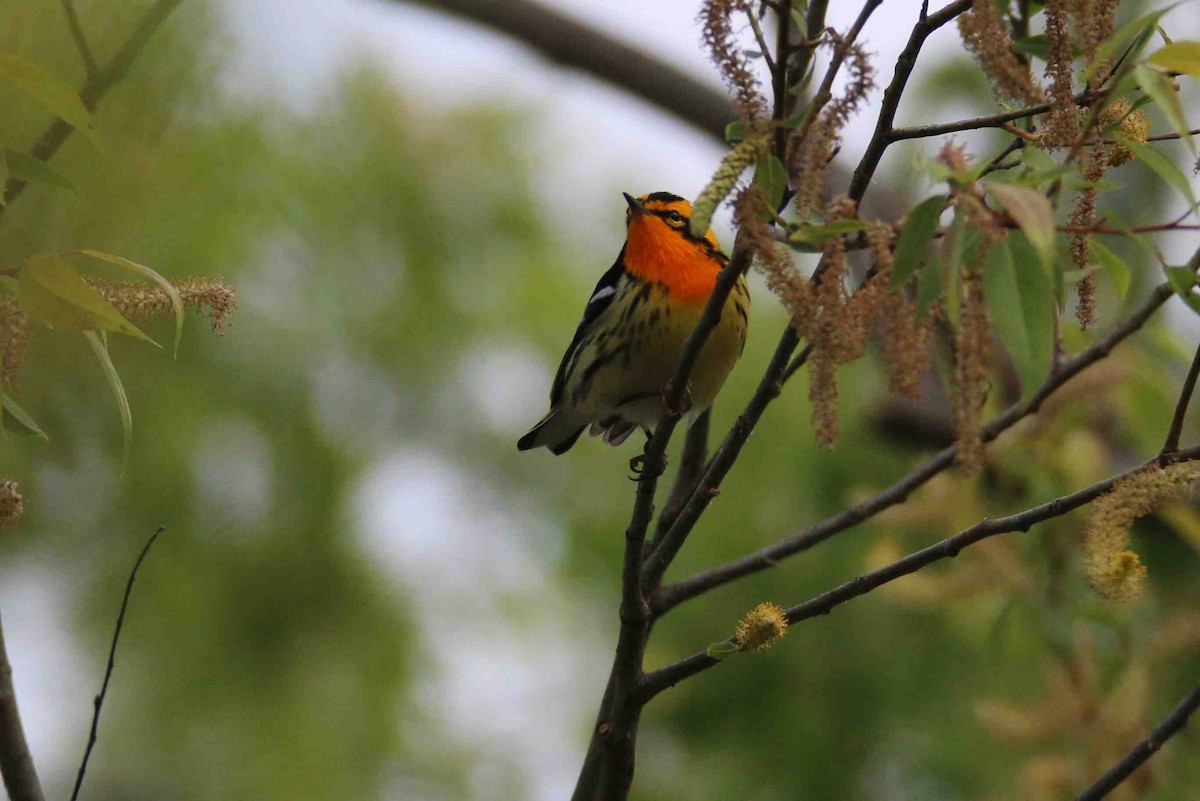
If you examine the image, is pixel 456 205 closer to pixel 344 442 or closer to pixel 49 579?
pixel 344 442

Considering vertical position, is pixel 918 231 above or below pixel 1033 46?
below

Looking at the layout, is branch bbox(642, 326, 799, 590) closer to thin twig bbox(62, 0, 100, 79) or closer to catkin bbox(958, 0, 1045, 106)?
catkin bbox(958, 0, 1045, 106)

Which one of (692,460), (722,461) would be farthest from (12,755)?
(692,460)

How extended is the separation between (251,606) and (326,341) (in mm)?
1330

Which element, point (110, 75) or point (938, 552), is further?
point (938, 552)

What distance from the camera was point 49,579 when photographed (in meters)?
5.65

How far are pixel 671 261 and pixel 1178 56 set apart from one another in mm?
2395

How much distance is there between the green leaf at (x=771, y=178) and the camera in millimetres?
1804

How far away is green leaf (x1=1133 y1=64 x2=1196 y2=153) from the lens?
150cm

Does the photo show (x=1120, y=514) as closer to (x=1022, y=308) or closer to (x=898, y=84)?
(x=1022, y=308)

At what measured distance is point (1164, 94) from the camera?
150 cm

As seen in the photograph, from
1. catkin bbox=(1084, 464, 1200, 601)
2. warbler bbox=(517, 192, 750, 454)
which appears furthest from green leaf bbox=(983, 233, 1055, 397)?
warbler bbox=(517, 192, 750, 454)

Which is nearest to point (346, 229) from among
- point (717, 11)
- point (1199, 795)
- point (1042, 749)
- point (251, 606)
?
point (251, 606)

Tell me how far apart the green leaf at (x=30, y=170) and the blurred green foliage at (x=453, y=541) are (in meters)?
2.03
